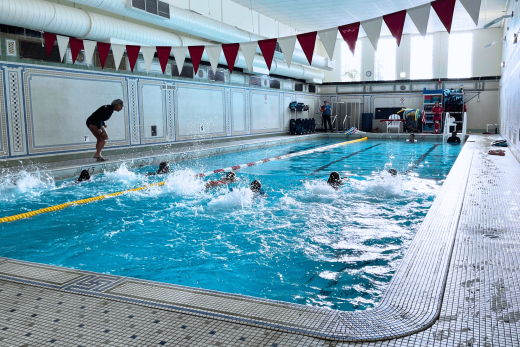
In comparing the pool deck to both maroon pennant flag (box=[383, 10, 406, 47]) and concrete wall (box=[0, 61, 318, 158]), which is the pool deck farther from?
concrete wall (box=[0, 61, 318, 158])

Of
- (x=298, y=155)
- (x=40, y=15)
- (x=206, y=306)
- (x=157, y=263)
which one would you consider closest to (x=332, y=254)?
(x=157, y=263)

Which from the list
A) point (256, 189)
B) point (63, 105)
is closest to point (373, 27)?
point (256, 189)

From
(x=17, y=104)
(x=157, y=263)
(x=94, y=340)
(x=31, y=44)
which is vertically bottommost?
(x=157, y=263)

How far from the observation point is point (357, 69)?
62.4ft

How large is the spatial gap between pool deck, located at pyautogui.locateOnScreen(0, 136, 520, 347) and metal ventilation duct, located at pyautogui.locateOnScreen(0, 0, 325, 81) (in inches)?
199

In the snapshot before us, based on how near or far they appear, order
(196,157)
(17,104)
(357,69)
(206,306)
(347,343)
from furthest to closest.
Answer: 1. (357,69)
2. (196,157)
3. (17,104)
4. (206,306)
5. (347,343)

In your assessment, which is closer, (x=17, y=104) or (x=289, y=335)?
(x=289, y=335)

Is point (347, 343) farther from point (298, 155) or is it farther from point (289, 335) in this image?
point (298, 155)

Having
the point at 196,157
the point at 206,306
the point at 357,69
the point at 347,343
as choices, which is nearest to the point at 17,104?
the point at 196,157

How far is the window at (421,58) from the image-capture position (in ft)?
58.0

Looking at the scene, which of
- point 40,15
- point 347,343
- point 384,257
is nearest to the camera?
point 347,343

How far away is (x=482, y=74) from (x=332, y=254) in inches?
663

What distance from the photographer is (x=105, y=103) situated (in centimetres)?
918

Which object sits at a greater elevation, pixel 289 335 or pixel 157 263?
pixel 289 335
